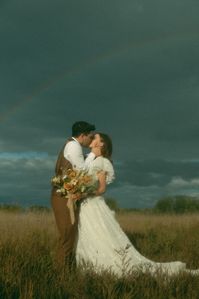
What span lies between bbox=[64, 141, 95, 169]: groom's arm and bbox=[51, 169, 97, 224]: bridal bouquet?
168 mm

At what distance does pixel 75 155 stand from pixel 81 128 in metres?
0.42

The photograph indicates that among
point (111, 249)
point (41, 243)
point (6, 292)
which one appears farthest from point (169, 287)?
point (41, 243)

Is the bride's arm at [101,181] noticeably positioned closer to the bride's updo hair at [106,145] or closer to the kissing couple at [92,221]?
the kissing couple at [92,221]

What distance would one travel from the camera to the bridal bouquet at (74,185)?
8.05m

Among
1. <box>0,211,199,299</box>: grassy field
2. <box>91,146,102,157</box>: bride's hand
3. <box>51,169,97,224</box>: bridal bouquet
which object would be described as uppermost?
<box>91,146,102,157</box>: bride's hand

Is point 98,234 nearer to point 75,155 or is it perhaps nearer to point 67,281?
point 75,155

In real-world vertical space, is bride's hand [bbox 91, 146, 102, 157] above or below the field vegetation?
above

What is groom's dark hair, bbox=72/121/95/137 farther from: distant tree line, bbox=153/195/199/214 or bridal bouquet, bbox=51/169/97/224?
distant tree line, bbox=153/195/199/214

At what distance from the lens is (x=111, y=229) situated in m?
8.38

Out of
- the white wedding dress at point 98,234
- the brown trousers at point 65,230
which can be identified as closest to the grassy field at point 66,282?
the brown trousers at point 65,230

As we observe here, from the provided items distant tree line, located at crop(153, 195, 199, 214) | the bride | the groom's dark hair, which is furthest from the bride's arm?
distant tree line, located at crop(153, 195, 199, 214)

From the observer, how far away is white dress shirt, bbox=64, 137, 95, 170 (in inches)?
328

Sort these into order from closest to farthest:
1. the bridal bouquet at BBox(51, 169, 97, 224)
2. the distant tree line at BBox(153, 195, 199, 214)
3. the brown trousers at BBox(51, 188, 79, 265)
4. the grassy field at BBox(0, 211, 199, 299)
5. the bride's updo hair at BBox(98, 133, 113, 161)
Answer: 1. the grassy field at BBox(0, 211, 199, 299)
2. the bridal bouquet at BBox(51, 169, 97, 224)
3. the brown trousers at BBox(51, 188, 79, 265)
4. the bride's updo hair at BBox(98, 133, 113, 161)
5. the distant tree line at BBox(153, 195, 199, 214)

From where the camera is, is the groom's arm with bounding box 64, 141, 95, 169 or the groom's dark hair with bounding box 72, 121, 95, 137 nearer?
the groom's arm with bounding box 64, 141, 95, 169
